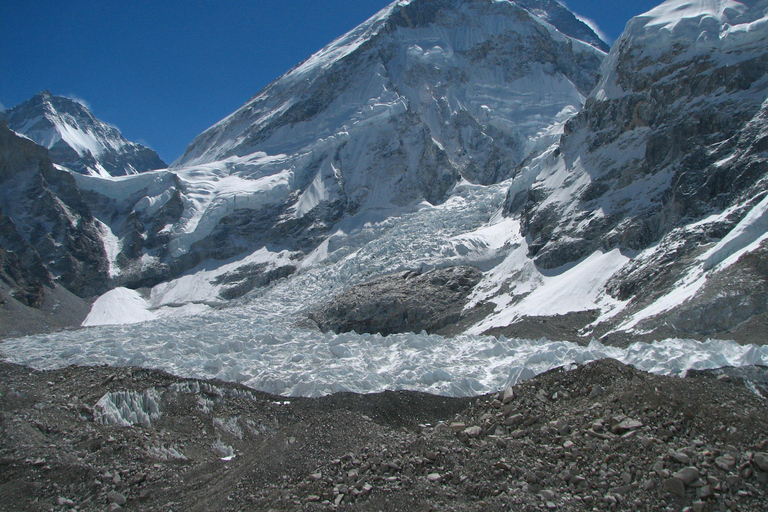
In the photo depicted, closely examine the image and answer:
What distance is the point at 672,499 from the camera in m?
8.70

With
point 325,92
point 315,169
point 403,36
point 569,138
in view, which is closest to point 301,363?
point 569,138

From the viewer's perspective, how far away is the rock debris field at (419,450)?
9219mm

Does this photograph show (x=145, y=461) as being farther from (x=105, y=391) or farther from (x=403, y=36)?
(x=403, y=36)

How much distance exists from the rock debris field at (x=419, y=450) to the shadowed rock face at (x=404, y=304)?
31.8 meters

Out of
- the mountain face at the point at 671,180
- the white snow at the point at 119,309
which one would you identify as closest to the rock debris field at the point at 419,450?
the mountain face at the point at 671,180

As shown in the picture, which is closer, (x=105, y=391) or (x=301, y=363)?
(x=105, y=391)

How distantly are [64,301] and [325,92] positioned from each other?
7277 centimetres

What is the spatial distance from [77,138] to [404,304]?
168m

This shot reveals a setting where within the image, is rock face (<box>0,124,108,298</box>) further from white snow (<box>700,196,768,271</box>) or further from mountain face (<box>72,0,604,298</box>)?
white snow (<box>700,196,768,271</box>)

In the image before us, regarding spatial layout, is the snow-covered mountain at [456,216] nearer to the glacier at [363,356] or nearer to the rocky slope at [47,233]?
the glacier at [363,356]

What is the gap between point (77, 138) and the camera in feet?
568

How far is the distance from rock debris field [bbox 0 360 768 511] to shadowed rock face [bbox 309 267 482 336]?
31845 mm

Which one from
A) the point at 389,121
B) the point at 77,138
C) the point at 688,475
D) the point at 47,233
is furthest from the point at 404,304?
the point at 77,138

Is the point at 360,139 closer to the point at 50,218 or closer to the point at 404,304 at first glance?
the point at 50,218
